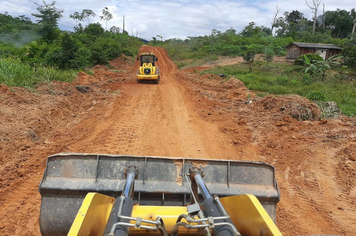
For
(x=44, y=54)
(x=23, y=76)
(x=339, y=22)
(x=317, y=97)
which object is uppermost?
(x=339, y=22)

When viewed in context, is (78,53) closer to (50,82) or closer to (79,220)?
(50,82)

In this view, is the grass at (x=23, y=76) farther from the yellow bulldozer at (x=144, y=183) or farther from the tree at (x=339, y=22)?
the tree at (x=339, y=22)

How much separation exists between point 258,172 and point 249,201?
1.09m

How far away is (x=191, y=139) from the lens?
7086 mm

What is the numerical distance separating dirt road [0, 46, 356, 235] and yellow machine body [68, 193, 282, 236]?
91.6 inches

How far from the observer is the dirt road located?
433 centimetres

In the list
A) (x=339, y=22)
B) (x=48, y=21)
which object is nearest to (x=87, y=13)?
(x=48, y=21)

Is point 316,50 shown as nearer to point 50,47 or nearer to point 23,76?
point 50,47

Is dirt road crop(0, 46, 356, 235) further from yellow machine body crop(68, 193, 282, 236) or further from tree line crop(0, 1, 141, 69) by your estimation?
tree line crop(0, 1, 141, 69)

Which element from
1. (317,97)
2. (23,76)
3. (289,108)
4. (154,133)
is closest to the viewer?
(154,133)

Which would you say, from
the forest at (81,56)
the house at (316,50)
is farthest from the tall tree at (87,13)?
the house at (316,50)

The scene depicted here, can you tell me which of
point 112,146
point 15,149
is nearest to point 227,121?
point 112,146

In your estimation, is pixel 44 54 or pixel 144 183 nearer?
pixel 144 183

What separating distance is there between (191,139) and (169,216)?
5140 millimetres
